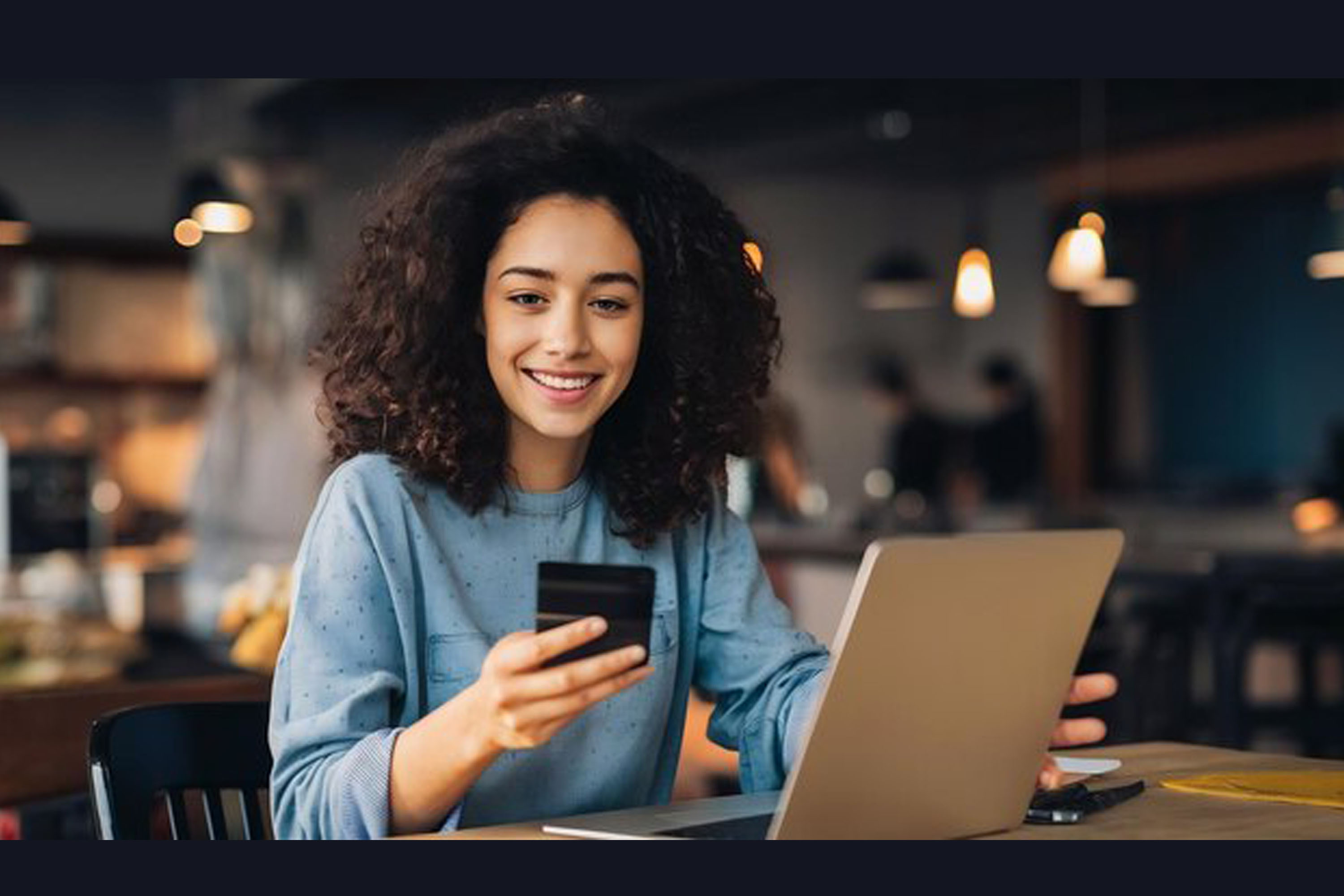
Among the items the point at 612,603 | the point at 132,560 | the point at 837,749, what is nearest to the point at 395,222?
the point at 612,603

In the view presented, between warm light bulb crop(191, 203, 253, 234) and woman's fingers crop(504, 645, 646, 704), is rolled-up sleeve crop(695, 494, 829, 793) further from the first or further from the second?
warm light bulb crop(191, 203, 253, 234)

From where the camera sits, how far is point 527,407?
74.8 inches

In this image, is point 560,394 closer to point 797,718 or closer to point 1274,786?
point 797,718

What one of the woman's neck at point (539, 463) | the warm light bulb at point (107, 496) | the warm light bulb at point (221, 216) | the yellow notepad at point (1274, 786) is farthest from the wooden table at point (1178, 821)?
the warm light bulb at point (107, 496)

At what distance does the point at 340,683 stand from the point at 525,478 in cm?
34

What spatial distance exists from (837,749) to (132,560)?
28.9ft

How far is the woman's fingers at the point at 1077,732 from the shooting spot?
6.08ft

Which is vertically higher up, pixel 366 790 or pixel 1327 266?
pixel 1327 266

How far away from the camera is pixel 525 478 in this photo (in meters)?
1.99

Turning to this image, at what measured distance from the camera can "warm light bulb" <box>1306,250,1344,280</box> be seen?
8.62m

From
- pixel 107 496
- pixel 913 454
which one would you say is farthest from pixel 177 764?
pixel 107 496

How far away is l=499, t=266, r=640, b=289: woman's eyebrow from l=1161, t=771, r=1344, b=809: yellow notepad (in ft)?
2.47

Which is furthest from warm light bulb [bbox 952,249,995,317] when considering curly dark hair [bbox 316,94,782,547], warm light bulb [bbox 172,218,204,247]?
curly dark hair [bbox 316,94,782,547]
